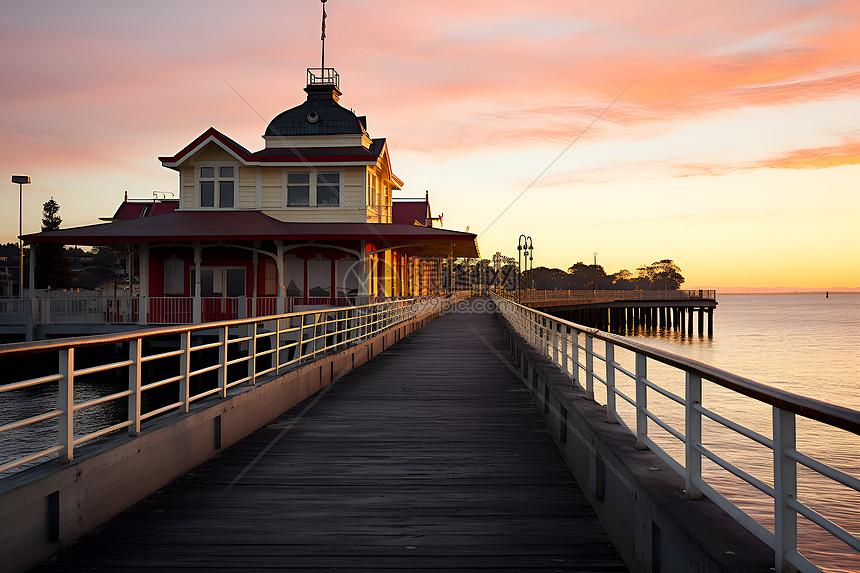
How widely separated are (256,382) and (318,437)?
4.47 feet

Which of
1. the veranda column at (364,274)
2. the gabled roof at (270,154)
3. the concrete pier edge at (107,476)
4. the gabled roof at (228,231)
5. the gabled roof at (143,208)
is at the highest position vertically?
the gabled roof at (270,154)

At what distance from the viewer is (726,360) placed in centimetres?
5116

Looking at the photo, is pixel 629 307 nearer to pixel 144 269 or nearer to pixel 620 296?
pixel 620 296

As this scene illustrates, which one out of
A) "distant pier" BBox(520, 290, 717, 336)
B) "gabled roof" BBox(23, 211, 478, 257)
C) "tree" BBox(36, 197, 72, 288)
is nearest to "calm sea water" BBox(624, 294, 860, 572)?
"gabled roof" BBox(23, 211, 478, 257)

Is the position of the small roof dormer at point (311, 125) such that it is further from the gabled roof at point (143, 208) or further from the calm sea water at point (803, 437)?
the calm sea water at point (803, 437)

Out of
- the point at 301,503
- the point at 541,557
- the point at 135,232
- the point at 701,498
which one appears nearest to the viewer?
the point at 701,498

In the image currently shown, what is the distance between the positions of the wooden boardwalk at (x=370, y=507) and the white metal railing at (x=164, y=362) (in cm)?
77

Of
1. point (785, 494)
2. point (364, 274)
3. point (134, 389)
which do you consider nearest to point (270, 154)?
point (364, 274)


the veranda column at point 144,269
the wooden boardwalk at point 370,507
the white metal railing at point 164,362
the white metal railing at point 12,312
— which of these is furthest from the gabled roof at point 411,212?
the wooden boardwalk at point 370,507

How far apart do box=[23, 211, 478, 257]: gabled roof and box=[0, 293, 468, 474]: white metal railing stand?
3.17 metres

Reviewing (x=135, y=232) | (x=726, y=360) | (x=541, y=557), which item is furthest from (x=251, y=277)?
(x=726, y=360)

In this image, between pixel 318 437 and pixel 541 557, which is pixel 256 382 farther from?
pixel 541 557

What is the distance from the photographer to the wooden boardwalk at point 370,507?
4.44 meters

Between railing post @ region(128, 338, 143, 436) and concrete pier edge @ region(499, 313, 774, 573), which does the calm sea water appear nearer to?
concrete pier edge @ region(499, 313, 774, 573)
